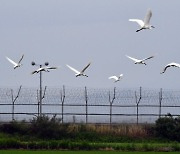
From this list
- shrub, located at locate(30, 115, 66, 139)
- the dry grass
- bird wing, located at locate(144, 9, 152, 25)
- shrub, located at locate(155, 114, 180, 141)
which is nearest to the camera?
bird wing, located at locate(144, 9, 152, 25)

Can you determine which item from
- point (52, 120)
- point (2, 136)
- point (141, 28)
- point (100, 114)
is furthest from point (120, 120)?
point (141, 28)

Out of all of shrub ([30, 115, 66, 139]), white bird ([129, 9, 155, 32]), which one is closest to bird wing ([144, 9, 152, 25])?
white bird ([129, 9, 155, 32])

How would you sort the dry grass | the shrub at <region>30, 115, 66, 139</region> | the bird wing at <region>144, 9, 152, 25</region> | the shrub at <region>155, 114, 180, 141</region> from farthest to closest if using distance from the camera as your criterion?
1. the dry grass
2. the shrub at <region>155, 114, 180, 141</region>
3. the shrub at <region>30, 115, 66, 139</region>
4. the bird wing at <region>144, 9, 152, 25</region>

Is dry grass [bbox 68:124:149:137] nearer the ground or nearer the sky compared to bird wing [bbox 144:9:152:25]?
nearer the ground

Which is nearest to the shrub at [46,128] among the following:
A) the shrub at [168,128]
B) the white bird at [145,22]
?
the shrub at [168,128]

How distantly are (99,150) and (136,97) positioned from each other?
37.5 feet

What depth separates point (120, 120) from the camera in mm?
59188

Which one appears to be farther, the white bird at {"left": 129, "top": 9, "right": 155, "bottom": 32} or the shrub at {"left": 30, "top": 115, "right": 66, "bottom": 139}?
the shrub at {"left": 30, "top": 115, "right": 66, "bottom": 139}

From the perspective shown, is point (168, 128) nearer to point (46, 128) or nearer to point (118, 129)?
point (118, 129)

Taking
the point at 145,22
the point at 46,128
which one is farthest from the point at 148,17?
the point at 46,128

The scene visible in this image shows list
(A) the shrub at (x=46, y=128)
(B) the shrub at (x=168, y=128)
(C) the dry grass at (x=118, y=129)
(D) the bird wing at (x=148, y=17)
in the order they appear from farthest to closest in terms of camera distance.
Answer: (C) the dry grass at (x=118, y=129), (B) the shrub at (x=168, y=128), (A) the shrub at (x=46, y=128), (D) the bird wing at (x=148, y=17)

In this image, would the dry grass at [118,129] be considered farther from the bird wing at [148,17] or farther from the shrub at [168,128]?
the bird wing at [148,17]

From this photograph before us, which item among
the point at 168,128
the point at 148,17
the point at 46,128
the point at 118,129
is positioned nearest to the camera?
the point at 148,17

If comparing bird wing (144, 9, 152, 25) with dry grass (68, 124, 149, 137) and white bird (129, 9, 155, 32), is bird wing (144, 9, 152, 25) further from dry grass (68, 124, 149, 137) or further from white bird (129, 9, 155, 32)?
dry grass (68, 124, 149, 137)
